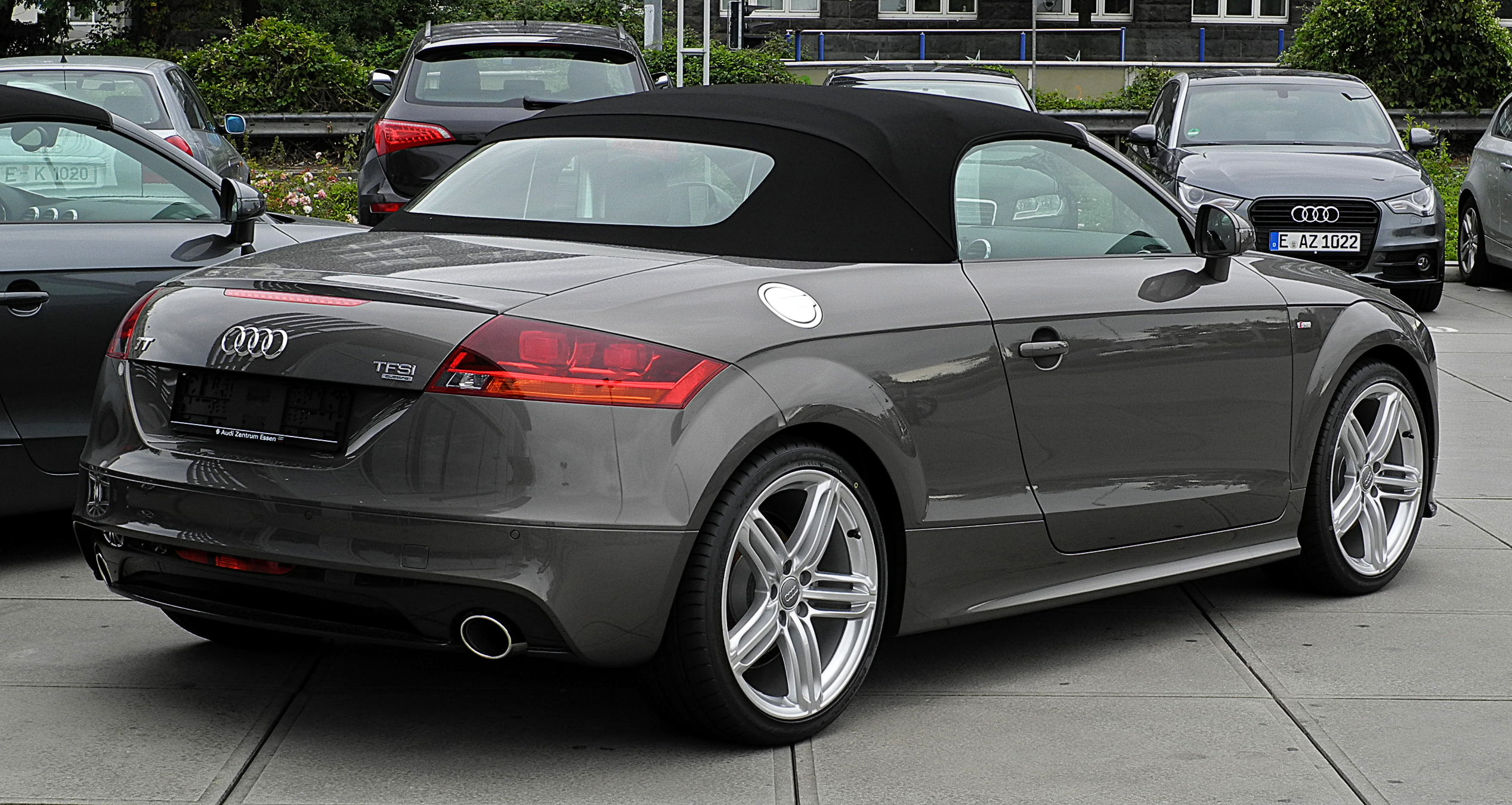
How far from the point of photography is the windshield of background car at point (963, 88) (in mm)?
13680

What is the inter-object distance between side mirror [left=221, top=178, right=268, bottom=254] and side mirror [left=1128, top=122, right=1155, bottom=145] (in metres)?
8.25

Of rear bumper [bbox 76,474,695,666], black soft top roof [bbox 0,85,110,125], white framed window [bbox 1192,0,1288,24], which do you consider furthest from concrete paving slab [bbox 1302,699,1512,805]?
white framed window [bbox 1192,0,1288,24]

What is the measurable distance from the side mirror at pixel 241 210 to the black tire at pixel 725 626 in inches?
111

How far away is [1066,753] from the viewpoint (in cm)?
408

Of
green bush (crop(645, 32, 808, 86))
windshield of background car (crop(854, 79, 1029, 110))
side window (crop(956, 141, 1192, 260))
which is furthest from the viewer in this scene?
green bush (crop(645, 32, 808, 86))

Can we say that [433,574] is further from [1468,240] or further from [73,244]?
[1468,240]

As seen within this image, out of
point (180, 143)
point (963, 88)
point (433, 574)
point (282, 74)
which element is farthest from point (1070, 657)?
point (282, 74)

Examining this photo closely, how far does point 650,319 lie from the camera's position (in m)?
3.80

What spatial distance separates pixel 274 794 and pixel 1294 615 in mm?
3030

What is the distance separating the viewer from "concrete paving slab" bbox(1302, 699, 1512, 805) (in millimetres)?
3900

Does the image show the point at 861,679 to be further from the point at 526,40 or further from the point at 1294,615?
the point at 526,40

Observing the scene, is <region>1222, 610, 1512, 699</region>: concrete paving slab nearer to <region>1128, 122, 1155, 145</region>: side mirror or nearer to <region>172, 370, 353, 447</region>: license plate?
<region>172, 370, 353, 447</region>: license plate

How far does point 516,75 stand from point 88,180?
536cm

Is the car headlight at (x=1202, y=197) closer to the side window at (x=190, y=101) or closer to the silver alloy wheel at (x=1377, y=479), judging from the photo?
the silver alloy wheel at (x=1377, y=479)
